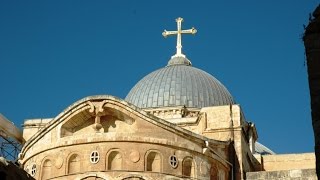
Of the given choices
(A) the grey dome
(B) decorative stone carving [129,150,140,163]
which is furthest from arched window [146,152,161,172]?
(A) the grey dome

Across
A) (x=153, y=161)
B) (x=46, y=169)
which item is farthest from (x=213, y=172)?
(x=46, y=169)

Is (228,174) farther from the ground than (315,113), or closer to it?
farther from the ground

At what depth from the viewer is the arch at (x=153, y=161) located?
25.4 meters

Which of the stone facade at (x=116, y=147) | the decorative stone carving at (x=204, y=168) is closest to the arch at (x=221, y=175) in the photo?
the stone facade at (x=116, y=147)

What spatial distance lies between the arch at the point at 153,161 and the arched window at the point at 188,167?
42.2 inches

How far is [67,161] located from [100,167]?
154 cm

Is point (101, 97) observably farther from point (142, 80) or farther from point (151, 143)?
point (142, 80)

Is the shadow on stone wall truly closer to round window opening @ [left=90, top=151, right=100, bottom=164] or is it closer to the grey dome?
round window opening @ [left=90, top=151, right=100, bottom=164]

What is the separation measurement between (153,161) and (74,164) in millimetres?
3275

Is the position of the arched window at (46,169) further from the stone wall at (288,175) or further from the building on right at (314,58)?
the building on right at (314,58)

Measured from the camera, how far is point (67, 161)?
25828 millimetres

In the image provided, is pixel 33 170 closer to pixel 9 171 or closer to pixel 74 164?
pixel 74 164

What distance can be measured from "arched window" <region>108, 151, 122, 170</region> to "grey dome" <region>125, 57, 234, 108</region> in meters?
9.89

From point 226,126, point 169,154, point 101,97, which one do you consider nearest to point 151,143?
point 169,154
